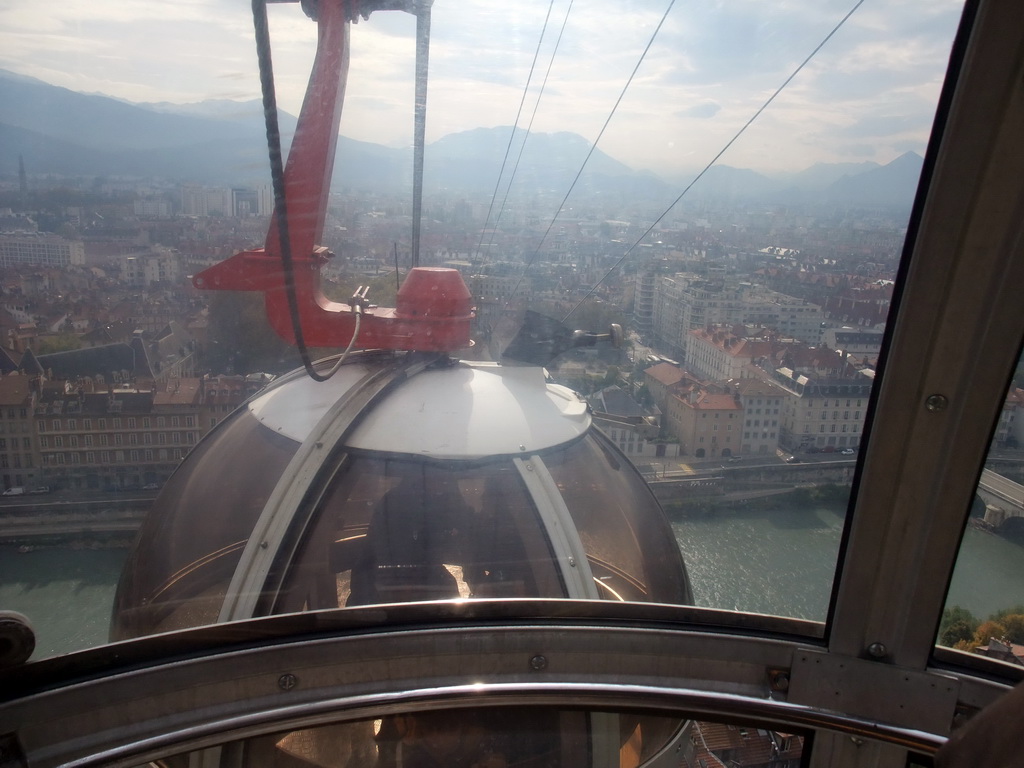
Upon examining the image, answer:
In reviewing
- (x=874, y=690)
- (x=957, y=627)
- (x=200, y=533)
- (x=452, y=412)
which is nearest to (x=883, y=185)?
(x=957, y=627)

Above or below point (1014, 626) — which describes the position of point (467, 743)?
below

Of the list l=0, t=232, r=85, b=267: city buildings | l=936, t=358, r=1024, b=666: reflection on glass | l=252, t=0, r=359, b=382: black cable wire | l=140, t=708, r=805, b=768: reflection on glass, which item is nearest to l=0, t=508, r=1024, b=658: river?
l=936, t=358, r=1024, b=666: reflection on glass

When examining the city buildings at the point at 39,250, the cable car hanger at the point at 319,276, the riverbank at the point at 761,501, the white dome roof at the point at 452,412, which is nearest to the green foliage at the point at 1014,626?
the riverbank at the point at 761,501

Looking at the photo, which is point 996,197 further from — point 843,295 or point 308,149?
point 308,149

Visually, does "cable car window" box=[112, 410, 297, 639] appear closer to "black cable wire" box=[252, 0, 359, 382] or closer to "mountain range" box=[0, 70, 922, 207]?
"black cable wire" box=[252, 0, 359, 382]

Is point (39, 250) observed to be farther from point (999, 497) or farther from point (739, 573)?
point (999, 497)
